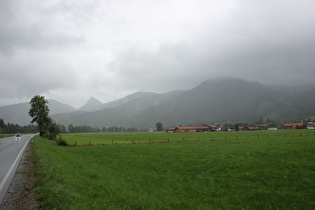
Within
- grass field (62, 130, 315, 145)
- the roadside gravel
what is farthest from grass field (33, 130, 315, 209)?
grass field (62, 130, 315, 145)

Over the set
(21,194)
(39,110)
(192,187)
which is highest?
(39,110)

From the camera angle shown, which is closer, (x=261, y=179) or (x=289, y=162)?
(x=261, y=179)

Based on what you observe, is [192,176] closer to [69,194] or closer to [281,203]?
[281,203]

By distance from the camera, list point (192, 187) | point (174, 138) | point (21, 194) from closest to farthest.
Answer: point (21, 194)
point (192, 187)
point (174, 138)

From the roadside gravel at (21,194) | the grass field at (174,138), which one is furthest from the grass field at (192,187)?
the grass field at (174,138)

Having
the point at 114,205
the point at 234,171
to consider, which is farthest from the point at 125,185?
the point at 234,171

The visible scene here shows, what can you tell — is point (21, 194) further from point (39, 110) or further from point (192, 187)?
point (39, 110)

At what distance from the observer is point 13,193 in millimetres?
10297

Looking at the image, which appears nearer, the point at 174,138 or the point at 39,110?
the point at 174,138

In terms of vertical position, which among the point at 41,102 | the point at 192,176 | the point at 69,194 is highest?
the point at 41,102

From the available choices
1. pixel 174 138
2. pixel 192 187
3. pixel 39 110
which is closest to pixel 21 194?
pixel 192 187

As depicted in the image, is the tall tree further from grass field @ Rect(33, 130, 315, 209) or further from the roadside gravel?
the roadside gravel

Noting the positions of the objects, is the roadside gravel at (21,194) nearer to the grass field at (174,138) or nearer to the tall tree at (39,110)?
the grass field at (174,138)

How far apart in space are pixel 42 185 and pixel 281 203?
13334 mm
